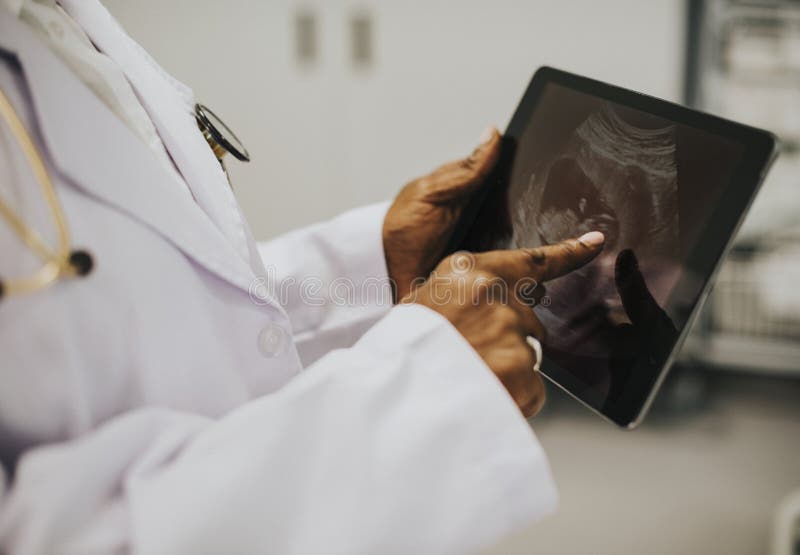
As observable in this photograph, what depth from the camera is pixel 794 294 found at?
1537 mm

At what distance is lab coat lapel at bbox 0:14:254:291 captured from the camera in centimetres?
46

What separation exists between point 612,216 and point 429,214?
0.68 ft

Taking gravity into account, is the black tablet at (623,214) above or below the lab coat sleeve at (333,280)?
above

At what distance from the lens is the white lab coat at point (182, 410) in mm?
414

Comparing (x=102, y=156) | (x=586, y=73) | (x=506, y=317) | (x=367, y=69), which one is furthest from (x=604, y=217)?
(x=367, y=69)

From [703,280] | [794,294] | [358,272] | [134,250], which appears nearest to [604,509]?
→ [794,294]

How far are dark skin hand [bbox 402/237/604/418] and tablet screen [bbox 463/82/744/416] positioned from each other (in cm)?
7

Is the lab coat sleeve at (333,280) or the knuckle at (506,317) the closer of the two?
the knuckle at (506,317)

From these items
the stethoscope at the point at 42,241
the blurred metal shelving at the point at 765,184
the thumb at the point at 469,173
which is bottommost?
the blurred metal shelving at the point at 765,184

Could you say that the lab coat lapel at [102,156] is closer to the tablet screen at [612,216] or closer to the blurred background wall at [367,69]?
the tablet screen at [612,216]

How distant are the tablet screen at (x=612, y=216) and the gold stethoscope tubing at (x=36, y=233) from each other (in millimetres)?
388

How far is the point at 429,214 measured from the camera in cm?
72

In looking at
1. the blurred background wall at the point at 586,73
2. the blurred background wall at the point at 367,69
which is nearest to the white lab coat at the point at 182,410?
the blurred background wall at the point at 586,73

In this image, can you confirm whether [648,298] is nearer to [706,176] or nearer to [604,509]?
[706,176]
